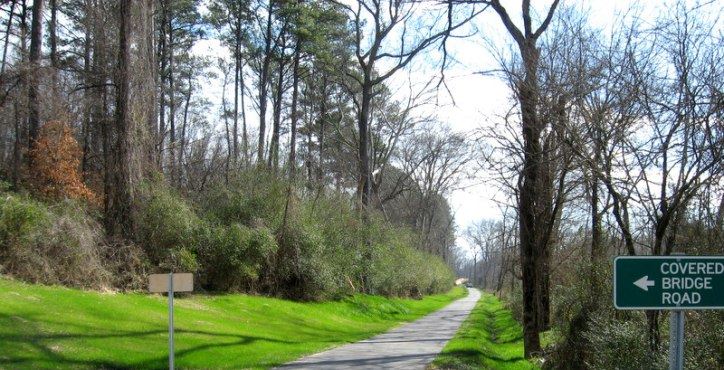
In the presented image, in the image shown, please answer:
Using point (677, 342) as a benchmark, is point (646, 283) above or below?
above

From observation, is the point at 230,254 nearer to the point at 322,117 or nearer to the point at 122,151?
the point at 122,151

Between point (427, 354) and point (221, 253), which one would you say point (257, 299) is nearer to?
point (221, 253)

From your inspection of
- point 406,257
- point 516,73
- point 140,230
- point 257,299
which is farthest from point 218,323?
point 406,257

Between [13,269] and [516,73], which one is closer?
[516,73]

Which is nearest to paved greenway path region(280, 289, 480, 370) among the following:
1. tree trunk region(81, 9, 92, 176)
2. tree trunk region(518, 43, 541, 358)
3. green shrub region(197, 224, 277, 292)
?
tree trunk region(518, 43, 541, 358)

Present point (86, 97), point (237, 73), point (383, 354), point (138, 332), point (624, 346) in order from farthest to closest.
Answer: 1. point (237, 73)
2. point (86, 97)
3. point (383, 354)
4. point (138, 332)
5. point (624, 346)

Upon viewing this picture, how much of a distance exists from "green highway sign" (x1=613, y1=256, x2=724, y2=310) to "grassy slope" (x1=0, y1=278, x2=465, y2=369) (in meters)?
9.75

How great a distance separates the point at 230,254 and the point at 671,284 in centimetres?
2153

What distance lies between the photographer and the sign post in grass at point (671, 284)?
5.12 meters

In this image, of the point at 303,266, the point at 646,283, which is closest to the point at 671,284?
the point at 646,283

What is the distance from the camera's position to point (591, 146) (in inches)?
479

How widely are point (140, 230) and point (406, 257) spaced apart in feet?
95.6

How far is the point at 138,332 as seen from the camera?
50.9 feet

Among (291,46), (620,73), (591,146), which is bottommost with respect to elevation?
(591,146)
